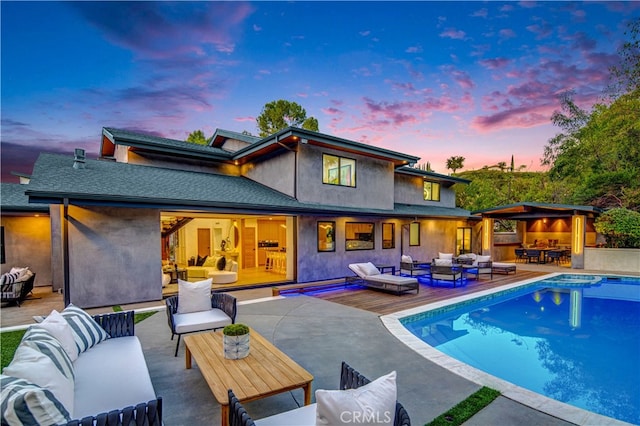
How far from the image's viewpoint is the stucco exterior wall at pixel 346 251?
471 inches

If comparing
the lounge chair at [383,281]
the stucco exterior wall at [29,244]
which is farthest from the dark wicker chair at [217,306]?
the stucco exterior wall at [29,244]

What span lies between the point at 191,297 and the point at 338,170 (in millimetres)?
8843

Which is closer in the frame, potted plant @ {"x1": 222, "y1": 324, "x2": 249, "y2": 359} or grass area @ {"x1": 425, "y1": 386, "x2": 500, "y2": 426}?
grass area @ {"x1": 425, "y1": 386, "x2": 500, "y2": 426}

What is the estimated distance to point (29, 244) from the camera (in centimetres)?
1129

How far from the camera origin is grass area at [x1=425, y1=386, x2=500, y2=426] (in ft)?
10.7

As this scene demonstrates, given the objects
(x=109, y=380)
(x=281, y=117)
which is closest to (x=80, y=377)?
(x=109, y=380)

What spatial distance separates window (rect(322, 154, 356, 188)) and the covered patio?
9749 millimetres

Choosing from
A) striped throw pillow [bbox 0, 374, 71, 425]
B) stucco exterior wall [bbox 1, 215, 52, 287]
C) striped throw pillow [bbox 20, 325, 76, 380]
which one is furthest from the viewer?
stucco exterior wall [bbox 1, 215, 52, 287]

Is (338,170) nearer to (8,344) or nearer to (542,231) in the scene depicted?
(8,344)

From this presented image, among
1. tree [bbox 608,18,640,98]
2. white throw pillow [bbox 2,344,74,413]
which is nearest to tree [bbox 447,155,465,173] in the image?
tree [bbox 608,18,640,98]

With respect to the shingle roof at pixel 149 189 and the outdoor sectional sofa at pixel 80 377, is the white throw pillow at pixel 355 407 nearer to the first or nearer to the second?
the outdoor sectional sofa at pixel 80 377

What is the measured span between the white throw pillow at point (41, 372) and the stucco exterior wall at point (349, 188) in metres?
9.80

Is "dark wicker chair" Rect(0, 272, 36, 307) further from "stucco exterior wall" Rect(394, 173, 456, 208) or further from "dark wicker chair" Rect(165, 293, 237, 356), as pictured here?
"stucco exterior wall" Rect(394, 173, 456, 208)

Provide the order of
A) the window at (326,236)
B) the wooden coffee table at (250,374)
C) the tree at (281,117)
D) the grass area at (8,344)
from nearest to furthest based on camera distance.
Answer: the wooden coffee table at (250,374) → the grass area at (8,344) → the window at (326,236) → the tree at (281,117)
